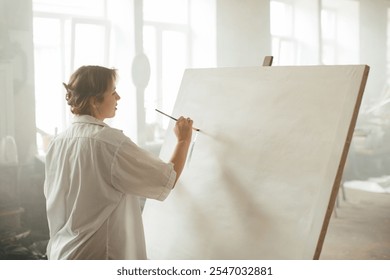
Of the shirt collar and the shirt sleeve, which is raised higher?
the shirt collar

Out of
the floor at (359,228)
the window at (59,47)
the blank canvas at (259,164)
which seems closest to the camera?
the blank canvas at (259,164)

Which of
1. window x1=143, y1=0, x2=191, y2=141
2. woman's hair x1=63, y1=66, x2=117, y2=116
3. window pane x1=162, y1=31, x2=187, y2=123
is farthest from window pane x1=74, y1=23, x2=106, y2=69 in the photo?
woman's hair x1=63, y1=66, x2=117, y2=116

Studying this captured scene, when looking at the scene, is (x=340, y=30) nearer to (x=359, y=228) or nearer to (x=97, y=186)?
(x=359, y=228)

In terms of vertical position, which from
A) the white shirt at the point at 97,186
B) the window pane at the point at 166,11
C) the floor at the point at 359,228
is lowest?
the floor at the point at 359,228

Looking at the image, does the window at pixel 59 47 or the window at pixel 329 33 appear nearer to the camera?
the window at pixel 59 47

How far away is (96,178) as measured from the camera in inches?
57.2

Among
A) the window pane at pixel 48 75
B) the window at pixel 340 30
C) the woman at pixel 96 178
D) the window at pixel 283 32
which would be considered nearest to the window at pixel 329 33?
the window at pixel 340 30

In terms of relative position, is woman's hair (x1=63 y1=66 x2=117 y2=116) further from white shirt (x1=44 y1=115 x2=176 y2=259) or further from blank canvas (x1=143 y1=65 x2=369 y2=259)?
blank canvas (x1=143 y1=65 x2=369 y2=259)

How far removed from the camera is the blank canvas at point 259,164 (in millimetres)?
1398

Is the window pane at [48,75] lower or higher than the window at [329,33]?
lower

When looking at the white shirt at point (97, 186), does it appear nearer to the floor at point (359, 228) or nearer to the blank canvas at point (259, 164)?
the blank canvas at point (259, 164)

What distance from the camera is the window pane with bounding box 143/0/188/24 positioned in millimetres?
3945

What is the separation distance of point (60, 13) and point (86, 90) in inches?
91.4
